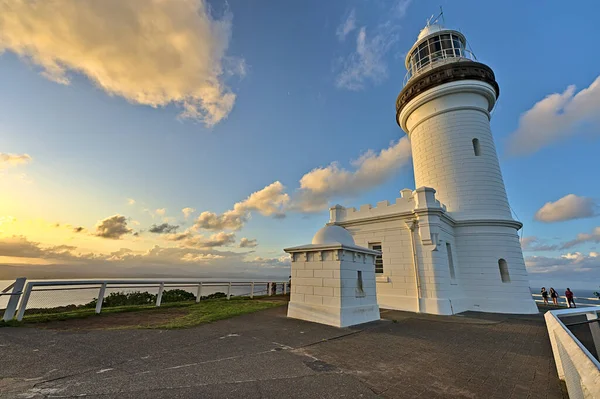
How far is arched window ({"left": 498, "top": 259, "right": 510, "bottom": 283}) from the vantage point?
11.9m

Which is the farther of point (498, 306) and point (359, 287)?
point (498, 306)

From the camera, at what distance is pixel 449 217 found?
40.4ft

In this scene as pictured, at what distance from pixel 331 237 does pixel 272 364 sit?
5.37m

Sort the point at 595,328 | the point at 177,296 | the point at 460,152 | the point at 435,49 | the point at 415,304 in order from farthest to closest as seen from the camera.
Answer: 1. the point at 435,49
2. the point at 460,152
3. the point at 177,296
4. the point at 415,304
5. the point at 595,328

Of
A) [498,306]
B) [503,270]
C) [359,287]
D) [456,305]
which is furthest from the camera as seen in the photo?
[503,270]

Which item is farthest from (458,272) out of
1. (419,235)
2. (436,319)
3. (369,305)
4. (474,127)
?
(474,127)

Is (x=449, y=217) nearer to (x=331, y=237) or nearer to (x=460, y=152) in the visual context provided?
(x=460, y=152)

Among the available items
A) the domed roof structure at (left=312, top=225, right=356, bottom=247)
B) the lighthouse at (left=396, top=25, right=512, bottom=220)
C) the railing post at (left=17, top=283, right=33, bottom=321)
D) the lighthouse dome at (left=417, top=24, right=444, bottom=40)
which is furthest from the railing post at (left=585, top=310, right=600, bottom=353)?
the lighthouse dome at (left=417, top=24, right=444, bottom=40)

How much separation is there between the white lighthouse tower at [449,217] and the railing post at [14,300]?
1201 centimetres

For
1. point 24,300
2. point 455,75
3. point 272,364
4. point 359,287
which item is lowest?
point 272,364

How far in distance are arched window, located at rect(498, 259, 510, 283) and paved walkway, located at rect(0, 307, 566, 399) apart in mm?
5754

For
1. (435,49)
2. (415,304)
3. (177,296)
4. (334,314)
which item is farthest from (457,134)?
(177,296)

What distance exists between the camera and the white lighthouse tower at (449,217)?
11.3m

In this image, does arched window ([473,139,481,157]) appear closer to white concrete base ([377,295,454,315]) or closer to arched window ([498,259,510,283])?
arched window ([498,259,510,283])
